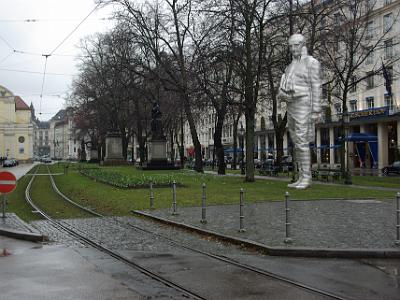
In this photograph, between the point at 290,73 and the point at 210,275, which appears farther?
the point at 290,73

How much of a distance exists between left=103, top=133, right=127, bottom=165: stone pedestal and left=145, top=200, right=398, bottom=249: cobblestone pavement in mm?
42904

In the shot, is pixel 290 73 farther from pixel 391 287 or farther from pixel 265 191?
pixel 391 287

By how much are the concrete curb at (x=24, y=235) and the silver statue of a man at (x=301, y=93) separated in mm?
14125

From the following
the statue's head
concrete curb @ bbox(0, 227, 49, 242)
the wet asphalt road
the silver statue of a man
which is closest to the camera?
the wet asphalt road

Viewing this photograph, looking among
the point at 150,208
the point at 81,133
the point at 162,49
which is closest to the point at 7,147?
the point at 81,133

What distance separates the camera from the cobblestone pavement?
1003 centimetres

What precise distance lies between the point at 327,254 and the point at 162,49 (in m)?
35.2

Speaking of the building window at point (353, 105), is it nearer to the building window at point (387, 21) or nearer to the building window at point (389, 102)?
the building window at point (389, 102)

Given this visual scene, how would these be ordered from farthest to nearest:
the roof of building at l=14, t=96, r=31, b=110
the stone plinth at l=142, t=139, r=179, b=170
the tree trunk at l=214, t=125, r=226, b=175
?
1. the roof of building at l=14, t=96, r=31, b=110
2. the stone plinth at l=142, t=139, r=179, b=170
3. the tree trunk at l=214, t=125, r=226, b=175

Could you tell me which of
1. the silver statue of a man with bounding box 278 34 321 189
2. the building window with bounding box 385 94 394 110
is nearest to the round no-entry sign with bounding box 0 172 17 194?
the silver statue of a man with bounding box 278 34 321 189

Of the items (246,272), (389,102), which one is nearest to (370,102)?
(389,102)

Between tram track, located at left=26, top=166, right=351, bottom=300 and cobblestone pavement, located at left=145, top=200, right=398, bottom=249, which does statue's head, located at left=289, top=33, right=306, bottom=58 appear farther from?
→ tram track, located at left=26, top=166, right=351, bottom=300

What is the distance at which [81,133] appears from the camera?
82125mm

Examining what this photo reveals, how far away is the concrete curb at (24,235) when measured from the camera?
10867mm
